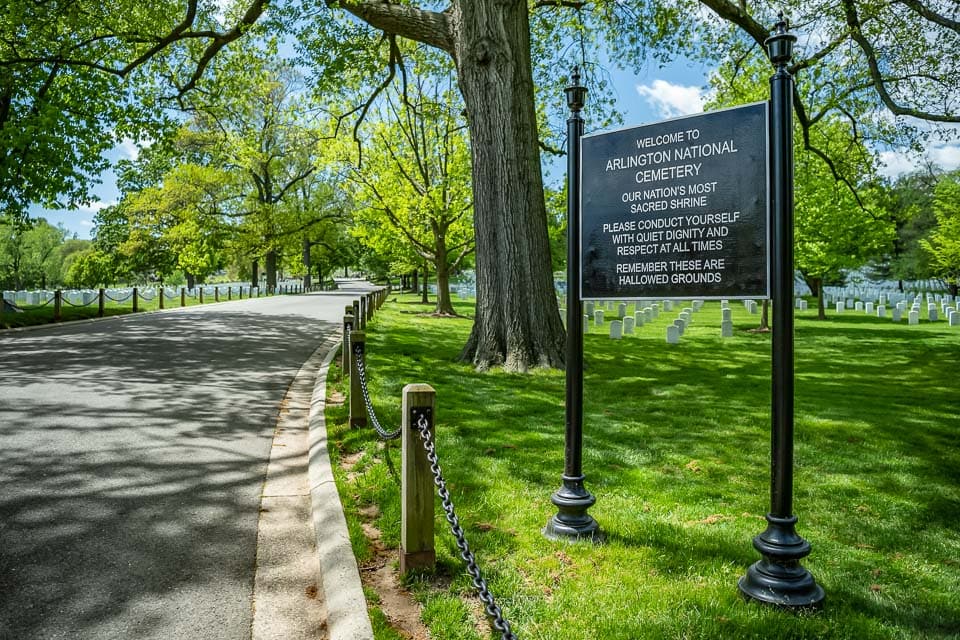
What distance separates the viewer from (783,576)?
329cm

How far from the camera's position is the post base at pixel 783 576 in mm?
3230

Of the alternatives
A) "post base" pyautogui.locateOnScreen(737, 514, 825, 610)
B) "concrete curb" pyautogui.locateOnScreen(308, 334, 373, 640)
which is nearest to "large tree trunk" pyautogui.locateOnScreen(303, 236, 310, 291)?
"concrete curb" pyautogui.locateOnScreen(308, 334, 373, 640)

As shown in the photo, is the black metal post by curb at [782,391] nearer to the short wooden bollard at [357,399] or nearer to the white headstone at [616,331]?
the short wooden bollard at [357,399]

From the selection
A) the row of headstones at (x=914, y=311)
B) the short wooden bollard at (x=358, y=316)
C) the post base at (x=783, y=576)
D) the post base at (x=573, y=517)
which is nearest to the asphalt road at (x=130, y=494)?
the post base at (x=573, y=517)

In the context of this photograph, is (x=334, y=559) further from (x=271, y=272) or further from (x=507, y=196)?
(x=271, y=272)

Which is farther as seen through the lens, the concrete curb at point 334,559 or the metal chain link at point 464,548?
the concrete curb at point 334,559

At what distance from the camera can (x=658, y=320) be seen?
86.4 ft

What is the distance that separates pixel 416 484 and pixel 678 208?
2181 mm

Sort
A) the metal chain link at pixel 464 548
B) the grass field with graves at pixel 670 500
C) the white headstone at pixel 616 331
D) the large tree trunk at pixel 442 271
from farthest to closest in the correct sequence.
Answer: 1. the large tree trunk at pixel 442 271
2. the white headstone at pixel 616 331
3. the grass field with graves at pixel 670 500
4. the metal chain link at pixel 464 548

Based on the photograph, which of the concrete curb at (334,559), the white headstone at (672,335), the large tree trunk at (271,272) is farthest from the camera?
the large tree trunk at (271,272)

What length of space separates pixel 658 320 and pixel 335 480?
22833 millimetres

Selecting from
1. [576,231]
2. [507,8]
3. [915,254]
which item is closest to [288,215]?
[507,8]

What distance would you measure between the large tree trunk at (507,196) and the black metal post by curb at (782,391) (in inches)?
271

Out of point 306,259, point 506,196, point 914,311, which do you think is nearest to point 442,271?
point 506,196
